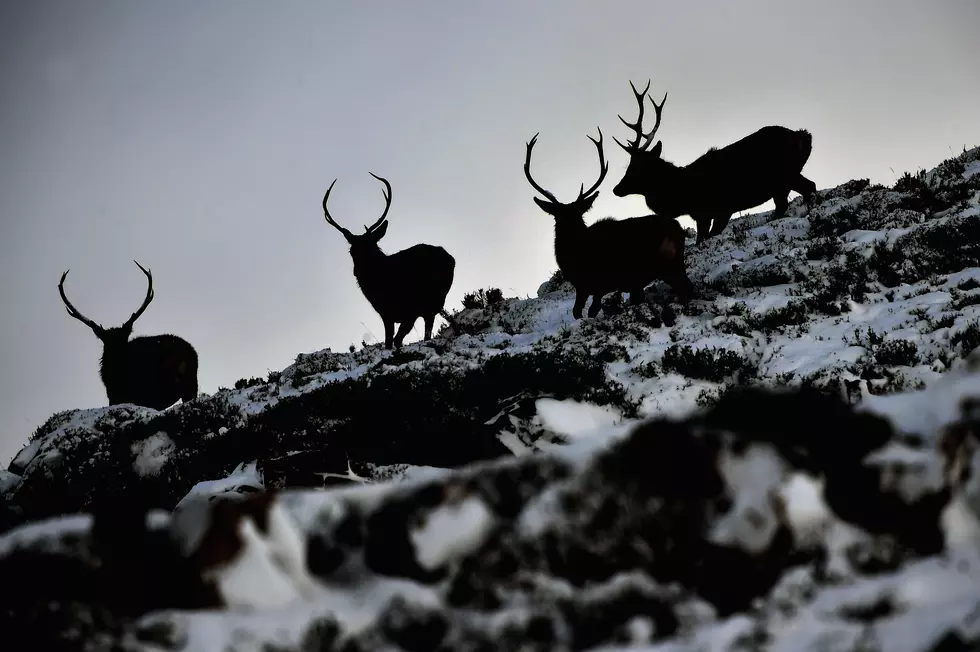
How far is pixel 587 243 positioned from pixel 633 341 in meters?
3.14

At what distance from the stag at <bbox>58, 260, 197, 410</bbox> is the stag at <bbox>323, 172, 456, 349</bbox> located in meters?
4.00

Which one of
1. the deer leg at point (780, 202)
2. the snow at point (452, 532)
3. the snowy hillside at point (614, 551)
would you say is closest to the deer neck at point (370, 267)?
the deer leg at point (780, 202)

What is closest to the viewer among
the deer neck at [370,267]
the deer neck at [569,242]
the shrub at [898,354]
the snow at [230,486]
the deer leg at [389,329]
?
the snow at [230,486]

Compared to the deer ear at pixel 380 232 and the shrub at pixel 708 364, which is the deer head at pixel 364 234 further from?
the shrub at pixel 708 364

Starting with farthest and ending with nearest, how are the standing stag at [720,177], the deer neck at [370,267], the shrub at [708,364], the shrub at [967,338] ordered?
1. the standing stag at [720,177]
2. the deer neck at [370,267]
3. the shrub at [708,364]
4. the shrub at [967,338]

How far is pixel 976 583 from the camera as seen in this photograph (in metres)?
1.82

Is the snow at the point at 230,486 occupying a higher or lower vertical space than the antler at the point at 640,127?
lower

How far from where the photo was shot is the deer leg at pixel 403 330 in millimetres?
14518

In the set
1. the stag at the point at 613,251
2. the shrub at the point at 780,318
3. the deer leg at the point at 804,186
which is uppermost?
the deer leg at the point at 804,186

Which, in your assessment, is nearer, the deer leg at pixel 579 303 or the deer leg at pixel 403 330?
the deer leg at pixel 579 303

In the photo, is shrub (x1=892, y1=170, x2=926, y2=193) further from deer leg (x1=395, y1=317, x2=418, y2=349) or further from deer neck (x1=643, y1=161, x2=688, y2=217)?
deer leg (x1=395, y1=317, x2=418, y2=349)

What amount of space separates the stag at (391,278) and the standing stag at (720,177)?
219 inches

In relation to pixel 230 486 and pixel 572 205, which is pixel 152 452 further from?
pixel 572 205

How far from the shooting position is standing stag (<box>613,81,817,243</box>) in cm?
1644
